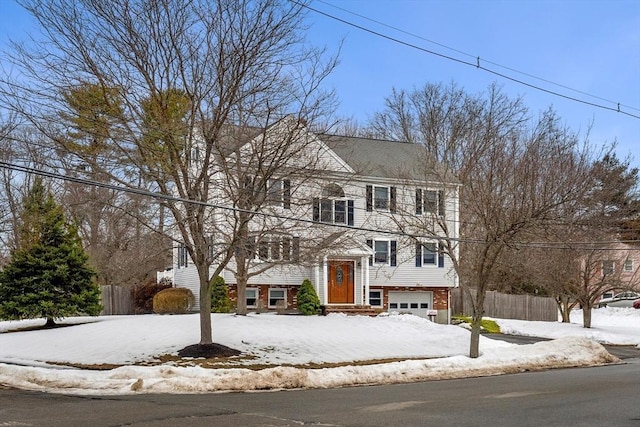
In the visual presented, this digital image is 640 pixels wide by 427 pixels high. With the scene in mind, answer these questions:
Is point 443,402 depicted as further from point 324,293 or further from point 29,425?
point 324,293

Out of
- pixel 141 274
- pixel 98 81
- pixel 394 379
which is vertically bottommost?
pixel 394 379

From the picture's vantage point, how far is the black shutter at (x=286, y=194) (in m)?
21.0

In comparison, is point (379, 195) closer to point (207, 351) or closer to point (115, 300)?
point (115, 300)

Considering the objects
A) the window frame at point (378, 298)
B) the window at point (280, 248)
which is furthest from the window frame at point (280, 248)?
the window frame at point (378, 298)

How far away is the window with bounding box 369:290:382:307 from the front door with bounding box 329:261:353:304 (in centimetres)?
169

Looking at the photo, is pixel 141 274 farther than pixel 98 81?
Yes

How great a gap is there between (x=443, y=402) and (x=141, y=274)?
31.2 metres

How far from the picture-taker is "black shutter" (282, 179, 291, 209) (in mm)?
21011

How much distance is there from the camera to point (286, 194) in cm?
2167

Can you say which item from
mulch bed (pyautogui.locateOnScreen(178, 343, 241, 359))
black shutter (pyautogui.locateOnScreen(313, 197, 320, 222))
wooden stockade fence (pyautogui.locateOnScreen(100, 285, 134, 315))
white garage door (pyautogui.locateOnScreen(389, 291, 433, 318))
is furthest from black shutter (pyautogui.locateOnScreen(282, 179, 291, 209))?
wooden stockade fence (pyautogui.locateOnScreen(100, 285, 134, 315))

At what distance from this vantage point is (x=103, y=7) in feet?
62.9

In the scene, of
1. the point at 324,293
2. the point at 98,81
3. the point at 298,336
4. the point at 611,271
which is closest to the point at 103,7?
the point at 98,81

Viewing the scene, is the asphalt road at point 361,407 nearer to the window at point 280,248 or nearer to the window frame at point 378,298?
the window at point 280,248

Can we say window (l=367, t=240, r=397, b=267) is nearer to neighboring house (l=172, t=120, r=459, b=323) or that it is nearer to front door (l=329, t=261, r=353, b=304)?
neighboring house (l=172, t=120, r=459, b=323)
